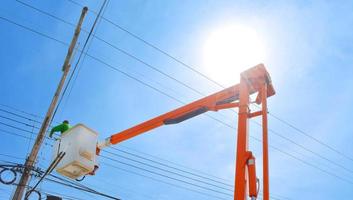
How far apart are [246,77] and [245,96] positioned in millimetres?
329

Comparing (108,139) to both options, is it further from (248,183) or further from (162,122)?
(248,183)

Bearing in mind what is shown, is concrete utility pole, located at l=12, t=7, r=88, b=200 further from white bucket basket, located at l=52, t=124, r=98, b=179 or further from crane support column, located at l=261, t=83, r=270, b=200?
crane support column, located at l=261, t=83, r=270, b=200

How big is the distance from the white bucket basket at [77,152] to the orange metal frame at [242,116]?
2.38 ft

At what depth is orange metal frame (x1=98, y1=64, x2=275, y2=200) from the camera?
4543mm

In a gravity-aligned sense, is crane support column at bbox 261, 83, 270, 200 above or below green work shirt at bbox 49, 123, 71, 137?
below

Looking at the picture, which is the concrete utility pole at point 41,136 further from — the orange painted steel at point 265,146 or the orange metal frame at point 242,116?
the orange painted steel at point 265,146

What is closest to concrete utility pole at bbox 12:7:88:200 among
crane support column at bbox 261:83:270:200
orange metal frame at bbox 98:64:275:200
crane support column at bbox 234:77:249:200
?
orange metal frame at bbox 98:64:275:200

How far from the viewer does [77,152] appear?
5.62 meters

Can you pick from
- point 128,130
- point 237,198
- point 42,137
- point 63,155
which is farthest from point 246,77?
point 42,137

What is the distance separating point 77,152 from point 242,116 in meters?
2.71

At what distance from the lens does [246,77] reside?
18.0ft

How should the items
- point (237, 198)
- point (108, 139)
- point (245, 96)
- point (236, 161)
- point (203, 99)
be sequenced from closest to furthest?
point (237, 198)
point (236, 161)
point (245, 96)
point (203, 99)
point (108, 139)

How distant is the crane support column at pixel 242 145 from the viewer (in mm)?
4516

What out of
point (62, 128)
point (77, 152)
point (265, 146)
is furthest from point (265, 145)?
point (62, 128)
